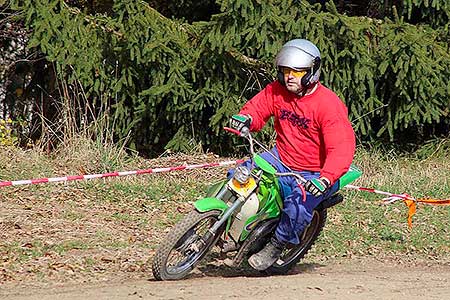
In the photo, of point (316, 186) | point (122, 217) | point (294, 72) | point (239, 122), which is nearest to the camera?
point (316, 186)

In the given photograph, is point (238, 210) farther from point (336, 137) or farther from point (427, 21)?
point (427, 21)

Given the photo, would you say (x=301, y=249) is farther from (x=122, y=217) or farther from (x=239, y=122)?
(x=122, y=217)

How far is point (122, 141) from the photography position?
12.2 meters

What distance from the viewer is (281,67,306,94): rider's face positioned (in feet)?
A: 23.0

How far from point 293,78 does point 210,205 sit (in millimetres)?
1138

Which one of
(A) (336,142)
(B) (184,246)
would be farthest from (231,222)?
(A) (336,142)

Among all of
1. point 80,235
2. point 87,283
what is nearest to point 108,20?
point 80,235

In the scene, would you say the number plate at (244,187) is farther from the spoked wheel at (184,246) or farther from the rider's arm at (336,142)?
the rider's arm at (336,142)

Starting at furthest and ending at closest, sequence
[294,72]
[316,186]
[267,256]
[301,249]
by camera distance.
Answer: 1. [301,249]
2. [267,256]
3. [294,72]
4. [316,186]

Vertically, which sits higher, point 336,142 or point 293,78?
point 293,78

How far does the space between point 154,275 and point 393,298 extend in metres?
1.73

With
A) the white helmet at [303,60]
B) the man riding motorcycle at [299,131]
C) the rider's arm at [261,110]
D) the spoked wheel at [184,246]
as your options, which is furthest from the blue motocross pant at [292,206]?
the white helmet at [303,60]

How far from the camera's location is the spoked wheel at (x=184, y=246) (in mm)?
6746

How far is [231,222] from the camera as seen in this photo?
23.2ft
